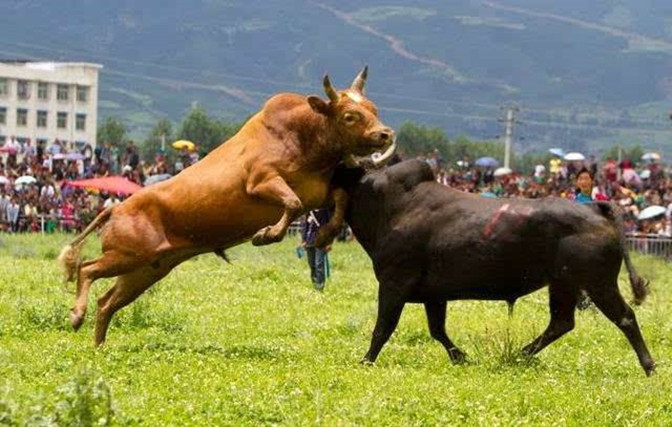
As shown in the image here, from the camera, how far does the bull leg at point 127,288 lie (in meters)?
16.0

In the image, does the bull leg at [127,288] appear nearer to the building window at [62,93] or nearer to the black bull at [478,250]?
the black bull at [478,250]

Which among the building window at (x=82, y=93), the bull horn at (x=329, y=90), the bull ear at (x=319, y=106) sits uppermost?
the bull horn at (x=329, y=90)

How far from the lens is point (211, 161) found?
15.8 m

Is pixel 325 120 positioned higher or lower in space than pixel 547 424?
higher

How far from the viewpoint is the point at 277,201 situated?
50.3 feet

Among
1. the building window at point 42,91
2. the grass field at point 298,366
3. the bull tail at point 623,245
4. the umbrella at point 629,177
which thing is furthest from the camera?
the building window at point 42,91

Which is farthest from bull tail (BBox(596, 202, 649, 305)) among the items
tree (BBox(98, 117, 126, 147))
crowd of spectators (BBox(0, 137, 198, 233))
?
tree (BBox(98, 117, 126, 147))

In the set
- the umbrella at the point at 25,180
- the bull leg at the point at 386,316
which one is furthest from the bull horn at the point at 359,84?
the umbrella at the point at 25,180

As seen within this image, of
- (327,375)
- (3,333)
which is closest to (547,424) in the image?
(327,375)

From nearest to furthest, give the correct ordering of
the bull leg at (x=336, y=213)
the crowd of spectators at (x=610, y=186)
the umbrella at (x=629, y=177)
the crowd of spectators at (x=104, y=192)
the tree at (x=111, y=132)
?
the bull leg at (x=336, y=213) → the crowd of spectators at (x=610, y=186) → the crowd of spectators at (x=104, y=192) → the umbrella at (x=629, y=177) → the tree at (x=111, y=132)

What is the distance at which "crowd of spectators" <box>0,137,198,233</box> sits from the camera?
4594 cm

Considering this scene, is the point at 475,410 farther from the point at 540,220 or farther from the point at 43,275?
the point at 43,275

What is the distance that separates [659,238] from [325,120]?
24.5m

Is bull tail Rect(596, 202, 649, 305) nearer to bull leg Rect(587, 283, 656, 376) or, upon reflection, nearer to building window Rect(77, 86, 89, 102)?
bull leg Rect(587, 283, 656, 376)
